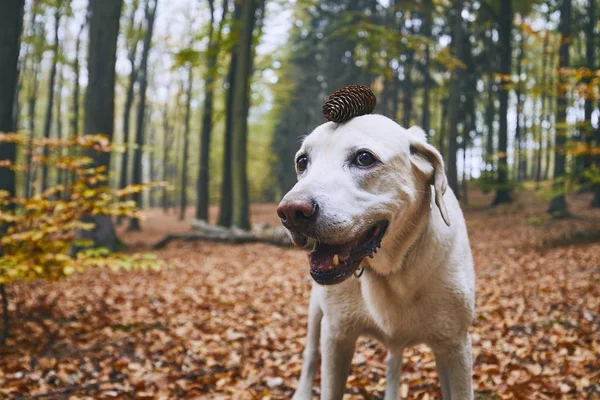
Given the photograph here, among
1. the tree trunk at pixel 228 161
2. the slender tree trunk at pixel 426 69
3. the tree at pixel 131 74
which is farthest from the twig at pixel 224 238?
the slender tree trunk at pixel 426 69

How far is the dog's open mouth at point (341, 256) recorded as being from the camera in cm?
170

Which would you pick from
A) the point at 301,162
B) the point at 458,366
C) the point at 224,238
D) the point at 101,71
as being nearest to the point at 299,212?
the point at 301,162

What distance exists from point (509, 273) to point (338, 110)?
6.71 meters

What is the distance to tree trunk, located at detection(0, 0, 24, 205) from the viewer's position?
5.92 meters

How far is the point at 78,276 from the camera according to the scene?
8047 mm

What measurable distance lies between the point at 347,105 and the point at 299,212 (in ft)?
2.28

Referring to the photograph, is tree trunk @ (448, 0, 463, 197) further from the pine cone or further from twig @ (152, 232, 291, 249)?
the pine cone

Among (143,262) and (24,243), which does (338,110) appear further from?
(24,243)

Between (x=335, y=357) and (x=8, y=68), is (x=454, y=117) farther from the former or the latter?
(x=335, y=357)

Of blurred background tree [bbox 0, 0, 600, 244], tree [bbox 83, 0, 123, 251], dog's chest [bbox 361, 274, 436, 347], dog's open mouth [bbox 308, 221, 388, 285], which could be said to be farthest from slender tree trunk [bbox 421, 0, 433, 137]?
dog's open mouth [bbox 308, 221, 388, 285]

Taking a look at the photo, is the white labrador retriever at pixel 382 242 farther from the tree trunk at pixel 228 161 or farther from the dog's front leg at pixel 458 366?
the tree trunk at pixel 228 161

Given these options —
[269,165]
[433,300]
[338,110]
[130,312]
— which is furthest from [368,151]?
[269,165]

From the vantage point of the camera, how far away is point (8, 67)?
6.02 m

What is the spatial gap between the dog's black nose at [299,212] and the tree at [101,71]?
8400 mm
